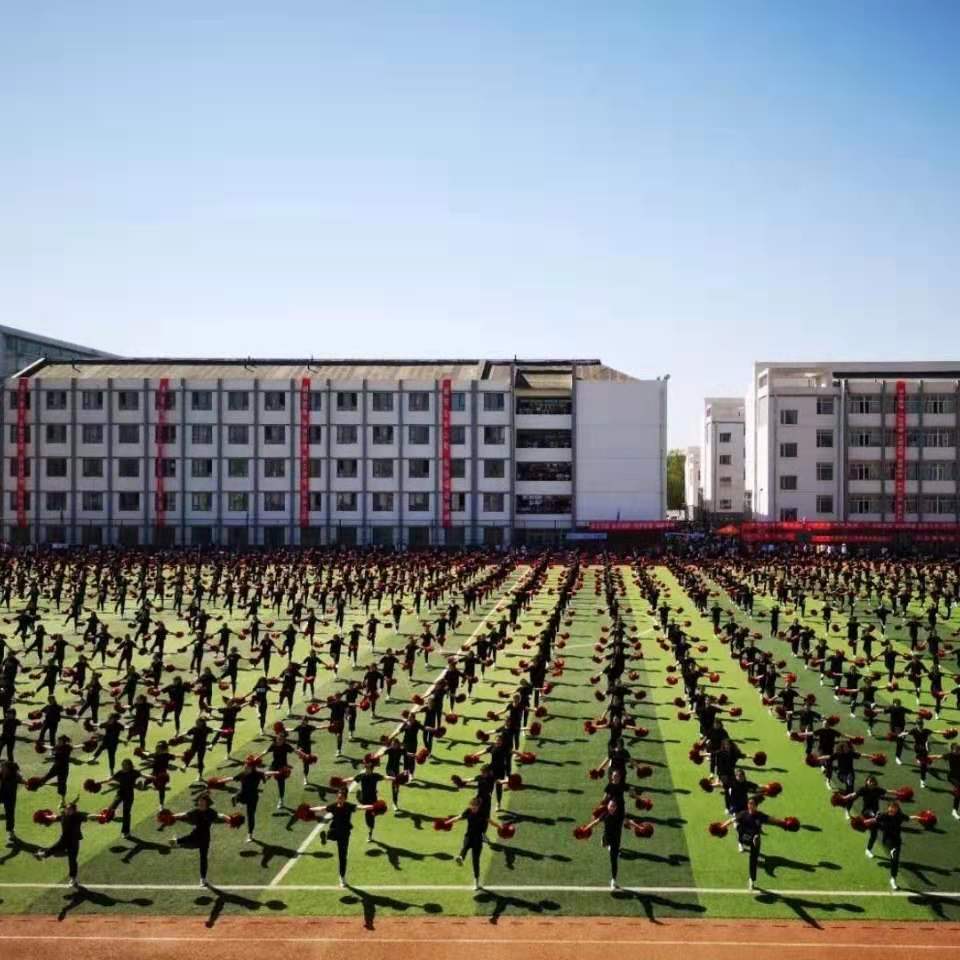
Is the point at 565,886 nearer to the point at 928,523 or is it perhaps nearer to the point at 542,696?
the point at 542,696

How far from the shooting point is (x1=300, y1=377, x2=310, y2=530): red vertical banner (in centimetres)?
8919

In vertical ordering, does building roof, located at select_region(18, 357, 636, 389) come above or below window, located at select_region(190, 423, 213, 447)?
above

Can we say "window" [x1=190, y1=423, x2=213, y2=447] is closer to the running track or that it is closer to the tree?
the running track

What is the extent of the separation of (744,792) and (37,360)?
3861 inches

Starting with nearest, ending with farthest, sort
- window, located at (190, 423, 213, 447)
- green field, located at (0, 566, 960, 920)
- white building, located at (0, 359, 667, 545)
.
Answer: green field, located at (0, 566, 960, 920) → white building, located at (0, 359, 667, 545) → window, located at (190, 423, 213, 447)

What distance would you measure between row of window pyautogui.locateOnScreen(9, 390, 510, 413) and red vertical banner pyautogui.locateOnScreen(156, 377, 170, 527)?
86 millimetres

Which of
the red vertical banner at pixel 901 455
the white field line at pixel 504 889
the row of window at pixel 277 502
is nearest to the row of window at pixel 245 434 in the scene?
the row of window at pixel 277 502

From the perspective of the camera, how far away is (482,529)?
88.7 meters

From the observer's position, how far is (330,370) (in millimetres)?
96500

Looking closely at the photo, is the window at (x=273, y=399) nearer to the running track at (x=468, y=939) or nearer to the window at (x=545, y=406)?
the window at (x=545, y=406)

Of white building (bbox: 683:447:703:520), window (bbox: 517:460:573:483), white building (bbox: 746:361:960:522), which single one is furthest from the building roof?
white building (bbox: 683:447:703:520)

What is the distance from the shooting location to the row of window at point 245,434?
3516 inches

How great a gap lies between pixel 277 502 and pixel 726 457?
55.2 metres

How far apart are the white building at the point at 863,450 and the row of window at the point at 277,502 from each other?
2048 cm
